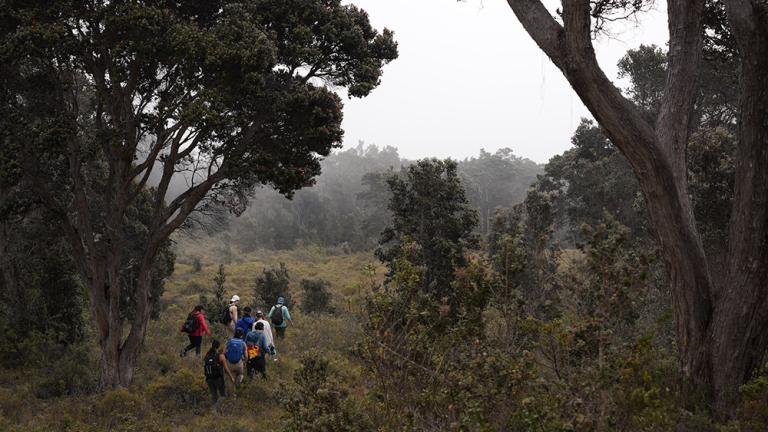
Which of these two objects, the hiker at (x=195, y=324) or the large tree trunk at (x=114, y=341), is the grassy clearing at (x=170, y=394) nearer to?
the large tree trunk at (x=114, y=341)

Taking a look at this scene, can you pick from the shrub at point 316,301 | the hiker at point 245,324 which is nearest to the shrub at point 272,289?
the shrub at point 316,301

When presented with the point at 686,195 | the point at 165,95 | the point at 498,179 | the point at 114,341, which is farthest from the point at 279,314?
the point at 498,179

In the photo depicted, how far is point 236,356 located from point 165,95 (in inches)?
206

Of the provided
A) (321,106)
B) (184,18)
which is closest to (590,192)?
(321,106)

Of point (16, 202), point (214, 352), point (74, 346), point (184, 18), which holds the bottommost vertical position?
point (74, 346)

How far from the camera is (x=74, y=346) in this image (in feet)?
43.0

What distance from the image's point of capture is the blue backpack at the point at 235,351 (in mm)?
10766

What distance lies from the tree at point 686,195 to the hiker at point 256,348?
7.99 m

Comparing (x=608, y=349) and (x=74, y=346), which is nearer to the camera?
(x=608, y=349)

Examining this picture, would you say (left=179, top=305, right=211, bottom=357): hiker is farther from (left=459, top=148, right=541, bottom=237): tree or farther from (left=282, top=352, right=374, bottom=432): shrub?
(left=459, top=148, right=541, bottom=237): tree

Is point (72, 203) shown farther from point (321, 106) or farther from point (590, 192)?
point (590, 192)

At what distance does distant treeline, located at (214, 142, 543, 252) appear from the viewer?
47.9m

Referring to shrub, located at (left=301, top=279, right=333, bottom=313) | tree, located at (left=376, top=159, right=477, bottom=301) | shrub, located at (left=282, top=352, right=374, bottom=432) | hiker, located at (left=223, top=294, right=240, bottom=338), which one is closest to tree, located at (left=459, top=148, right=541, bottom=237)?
shrub, located at (left=301, top=279, right=333, bottom=313)

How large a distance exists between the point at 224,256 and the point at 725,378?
3819 cm
